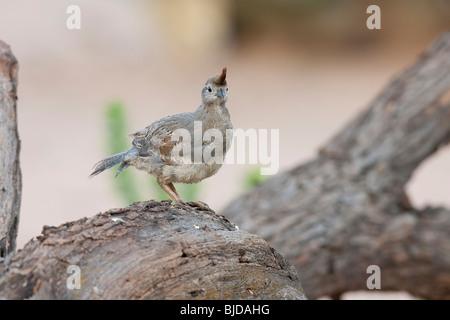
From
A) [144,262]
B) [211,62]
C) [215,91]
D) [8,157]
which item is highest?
[211,62]

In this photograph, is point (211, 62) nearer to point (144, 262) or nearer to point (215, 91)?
point (215, 91)

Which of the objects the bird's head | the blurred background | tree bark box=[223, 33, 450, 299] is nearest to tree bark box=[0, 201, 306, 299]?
the bird's head

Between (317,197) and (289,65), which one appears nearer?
(317,197)

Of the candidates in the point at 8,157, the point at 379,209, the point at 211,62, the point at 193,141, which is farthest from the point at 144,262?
the point at 211,62

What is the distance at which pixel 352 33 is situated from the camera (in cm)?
982

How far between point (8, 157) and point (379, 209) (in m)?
2.02

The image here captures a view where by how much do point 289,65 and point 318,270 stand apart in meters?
6.05

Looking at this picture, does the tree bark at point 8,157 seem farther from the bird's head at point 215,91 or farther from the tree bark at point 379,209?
the tree bark at point 379,209

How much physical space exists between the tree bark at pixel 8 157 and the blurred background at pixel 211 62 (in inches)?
180

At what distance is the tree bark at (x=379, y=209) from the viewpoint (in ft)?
12.2

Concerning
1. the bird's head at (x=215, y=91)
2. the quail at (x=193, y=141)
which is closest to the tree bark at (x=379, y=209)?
the quail at (x=193, y=141)

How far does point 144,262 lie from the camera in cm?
195
